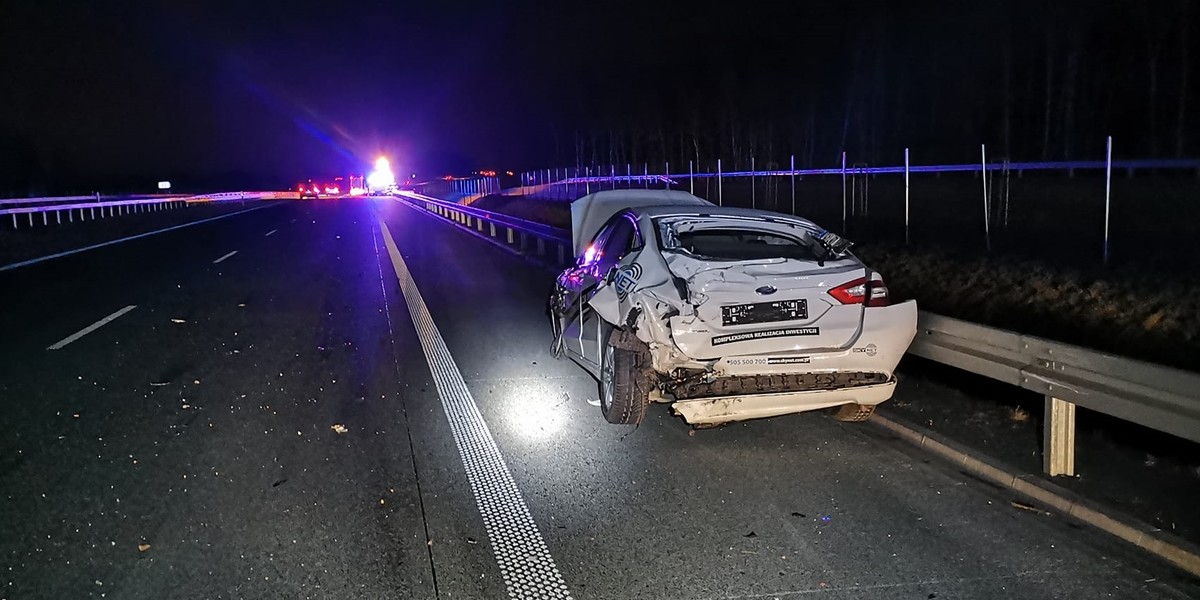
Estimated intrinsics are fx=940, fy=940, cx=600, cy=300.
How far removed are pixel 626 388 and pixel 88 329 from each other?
27.5 ft

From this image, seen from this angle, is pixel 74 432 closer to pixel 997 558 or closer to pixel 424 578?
pixel 424 578

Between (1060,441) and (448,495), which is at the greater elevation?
(1060,441)

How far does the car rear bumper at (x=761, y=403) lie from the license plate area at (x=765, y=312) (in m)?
0.53

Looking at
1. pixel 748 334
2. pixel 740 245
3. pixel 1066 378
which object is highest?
pixel 740 245

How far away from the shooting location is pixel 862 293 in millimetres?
6762

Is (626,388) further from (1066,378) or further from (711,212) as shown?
(1066,378)

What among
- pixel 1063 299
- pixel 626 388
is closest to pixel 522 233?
pixel 1063 299

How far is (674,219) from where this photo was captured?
25.5 feet

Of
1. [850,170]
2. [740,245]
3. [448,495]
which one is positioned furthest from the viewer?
[850,170]

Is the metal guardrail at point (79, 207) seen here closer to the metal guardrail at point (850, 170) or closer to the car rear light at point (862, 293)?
the metal guardrail at point (850, 170)

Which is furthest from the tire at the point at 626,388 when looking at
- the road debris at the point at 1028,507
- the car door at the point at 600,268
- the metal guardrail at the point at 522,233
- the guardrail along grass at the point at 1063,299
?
the metal guardrail at the point at 522,233

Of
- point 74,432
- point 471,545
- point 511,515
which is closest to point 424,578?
point 471,545

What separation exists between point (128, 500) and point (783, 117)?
145 ft

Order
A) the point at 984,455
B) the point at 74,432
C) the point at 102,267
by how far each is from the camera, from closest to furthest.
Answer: the point at 984,455
the point at 74,432
the point at 102,267
